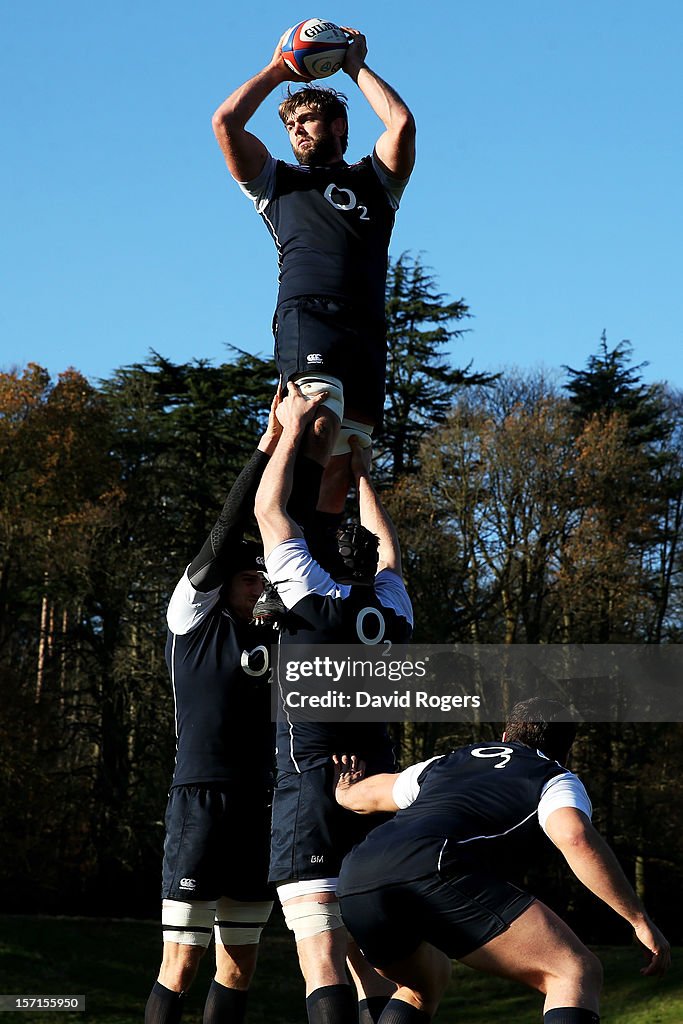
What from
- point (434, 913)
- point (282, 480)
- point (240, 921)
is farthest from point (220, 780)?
point (434, 913)

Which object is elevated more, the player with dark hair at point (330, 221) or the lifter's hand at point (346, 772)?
the player with dark hair at point (330, 221)

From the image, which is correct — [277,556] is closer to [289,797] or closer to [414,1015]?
[289,797]

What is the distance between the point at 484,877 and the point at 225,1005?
2.37m

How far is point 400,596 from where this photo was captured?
5.75 metres

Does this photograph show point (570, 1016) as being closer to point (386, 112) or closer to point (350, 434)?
point (350, 434)

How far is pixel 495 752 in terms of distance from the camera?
4.77 m

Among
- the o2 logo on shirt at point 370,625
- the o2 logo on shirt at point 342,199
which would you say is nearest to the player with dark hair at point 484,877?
the o2 logo on shirt at point 370,625

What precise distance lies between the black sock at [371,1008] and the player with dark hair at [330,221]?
2.56 m

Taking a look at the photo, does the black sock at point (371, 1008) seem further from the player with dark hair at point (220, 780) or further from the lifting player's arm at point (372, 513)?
the lifting player's arm at point (372, 513)

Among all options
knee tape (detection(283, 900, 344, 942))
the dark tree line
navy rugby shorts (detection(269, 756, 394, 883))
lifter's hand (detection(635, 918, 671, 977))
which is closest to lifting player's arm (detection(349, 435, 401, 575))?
navy rugby shorts (detection(269, 756, 394, 883))

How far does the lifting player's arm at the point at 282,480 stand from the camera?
5367 millimetres

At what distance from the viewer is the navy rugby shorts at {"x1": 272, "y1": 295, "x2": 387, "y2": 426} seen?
6.09m

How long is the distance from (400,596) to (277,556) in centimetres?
74

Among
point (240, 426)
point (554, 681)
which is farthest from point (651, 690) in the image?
point (240, 426)
